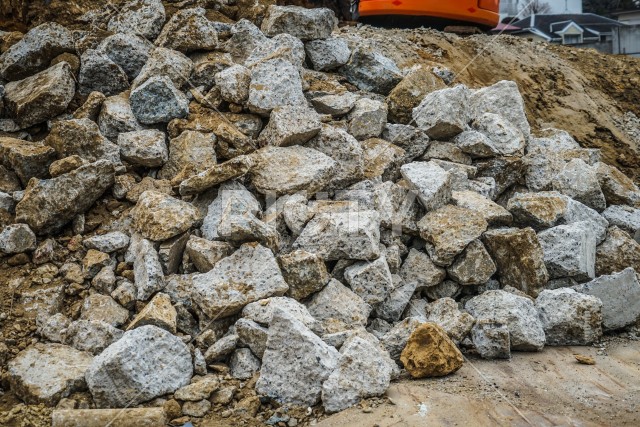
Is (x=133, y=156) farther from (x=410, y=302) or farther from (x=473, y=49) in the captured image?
(x=473, y=49)

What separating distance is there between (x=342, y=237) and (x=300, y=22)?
9.81 feet

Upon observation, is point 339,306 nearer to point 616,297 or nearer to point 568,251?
point 568,251

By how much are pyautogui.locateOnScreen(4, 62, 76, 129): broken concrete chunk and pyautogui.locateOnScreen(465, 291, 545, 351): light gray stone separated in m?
3.92

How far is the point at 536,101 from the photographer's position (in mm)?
8242

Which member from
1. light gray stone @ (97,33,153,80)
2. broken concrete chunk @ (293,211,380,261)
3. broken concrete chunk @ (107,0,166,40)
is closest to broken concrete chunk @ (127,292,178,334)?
broken concrete chunk @ (293,211,380,261)

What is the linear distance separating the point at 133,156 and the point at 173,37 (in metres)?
1.57

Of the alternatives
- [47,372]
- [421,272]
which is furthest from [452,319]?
[47,372]

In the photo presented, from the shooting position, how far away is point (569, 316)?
15.6ft

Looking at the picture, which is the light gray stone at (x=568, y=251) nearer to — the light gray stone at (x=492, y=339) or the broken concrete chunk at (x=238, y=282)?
the light gray stone at (x=492, y=339)

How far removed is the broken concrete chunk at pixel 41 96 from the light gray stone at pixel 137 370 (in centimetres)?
272

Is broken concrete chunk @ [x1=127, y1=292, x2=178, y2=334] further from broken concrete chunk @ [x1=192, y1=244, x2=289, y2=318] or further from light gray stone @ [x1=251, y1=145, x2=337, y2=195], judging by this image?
light gray stone @ [x1=251, y1=145, x2=337, y2=195]

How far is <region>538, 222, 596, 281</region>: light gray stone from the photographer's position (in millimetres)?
5230

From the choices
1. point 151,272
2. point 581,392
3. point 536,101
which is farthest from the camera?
point 536,101

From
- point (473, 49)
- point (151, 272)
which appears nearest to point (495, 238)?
point (151, 272)
